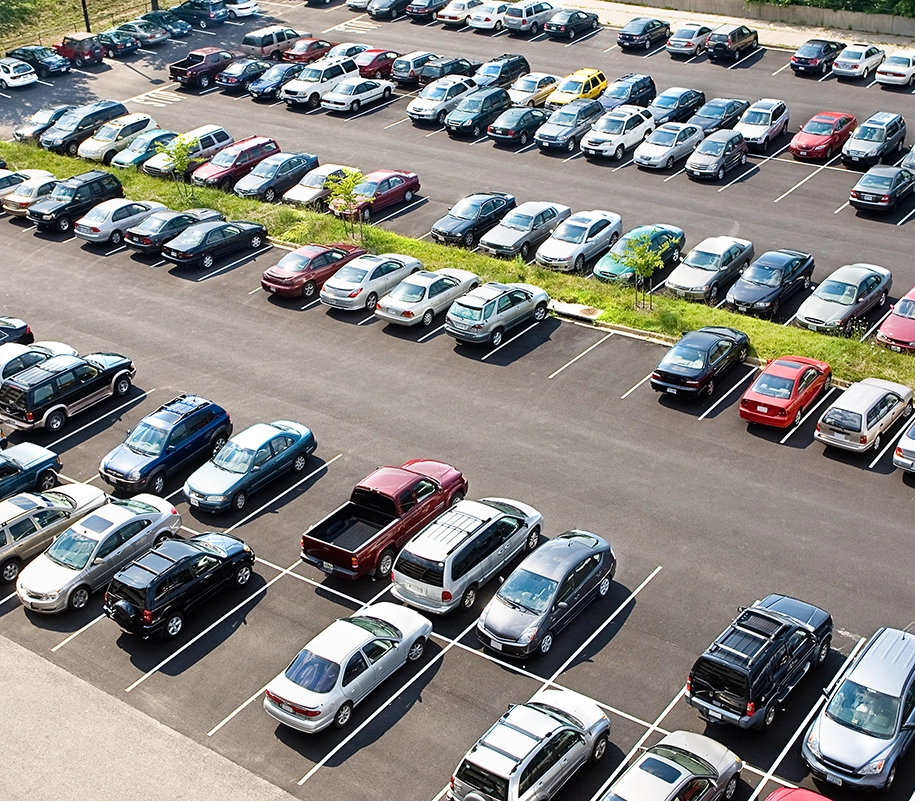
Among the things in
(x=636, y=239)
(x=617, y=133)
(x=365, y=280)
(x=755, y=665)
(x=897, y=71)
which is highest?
(x=897, y=71)

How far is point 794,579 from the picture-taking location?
25.8 metres

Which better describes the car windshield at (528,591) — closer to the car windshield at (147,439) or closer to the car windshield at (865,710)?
the car windshield at (865,710)

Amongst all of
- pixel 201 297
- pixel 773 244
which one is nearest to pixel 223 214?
pixel 201 297

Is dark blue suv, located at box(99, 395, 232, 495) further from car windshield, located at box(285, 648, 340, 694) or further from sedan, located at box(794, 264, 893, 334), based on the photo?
sedan, located at box(794, 264, 893, 334)

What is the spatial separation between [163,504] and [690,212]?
79.8ft

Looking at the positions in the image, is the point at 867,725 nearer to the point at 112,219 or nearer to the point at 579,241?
the point at 579,241

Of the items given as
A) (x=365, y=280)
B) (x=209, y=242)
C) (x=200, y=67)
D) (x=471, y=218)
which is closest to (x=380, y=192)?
(x=471, y=218)

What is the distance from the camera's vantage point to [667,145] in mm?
48938

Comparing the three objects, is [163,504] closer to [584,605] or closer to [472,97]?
[584,605]

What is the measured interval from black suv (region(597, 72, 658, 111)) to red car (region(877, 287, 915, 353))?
21.5 meters

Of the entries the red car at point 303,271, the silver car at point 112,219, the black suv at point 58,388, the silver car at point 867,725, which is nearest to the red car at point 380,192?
the red car at point 303,271

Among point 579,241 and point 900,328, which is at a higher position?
point 579,241

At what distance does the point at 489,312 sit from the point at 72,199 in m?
19.8

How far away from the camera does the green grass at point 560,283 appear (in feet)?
112
